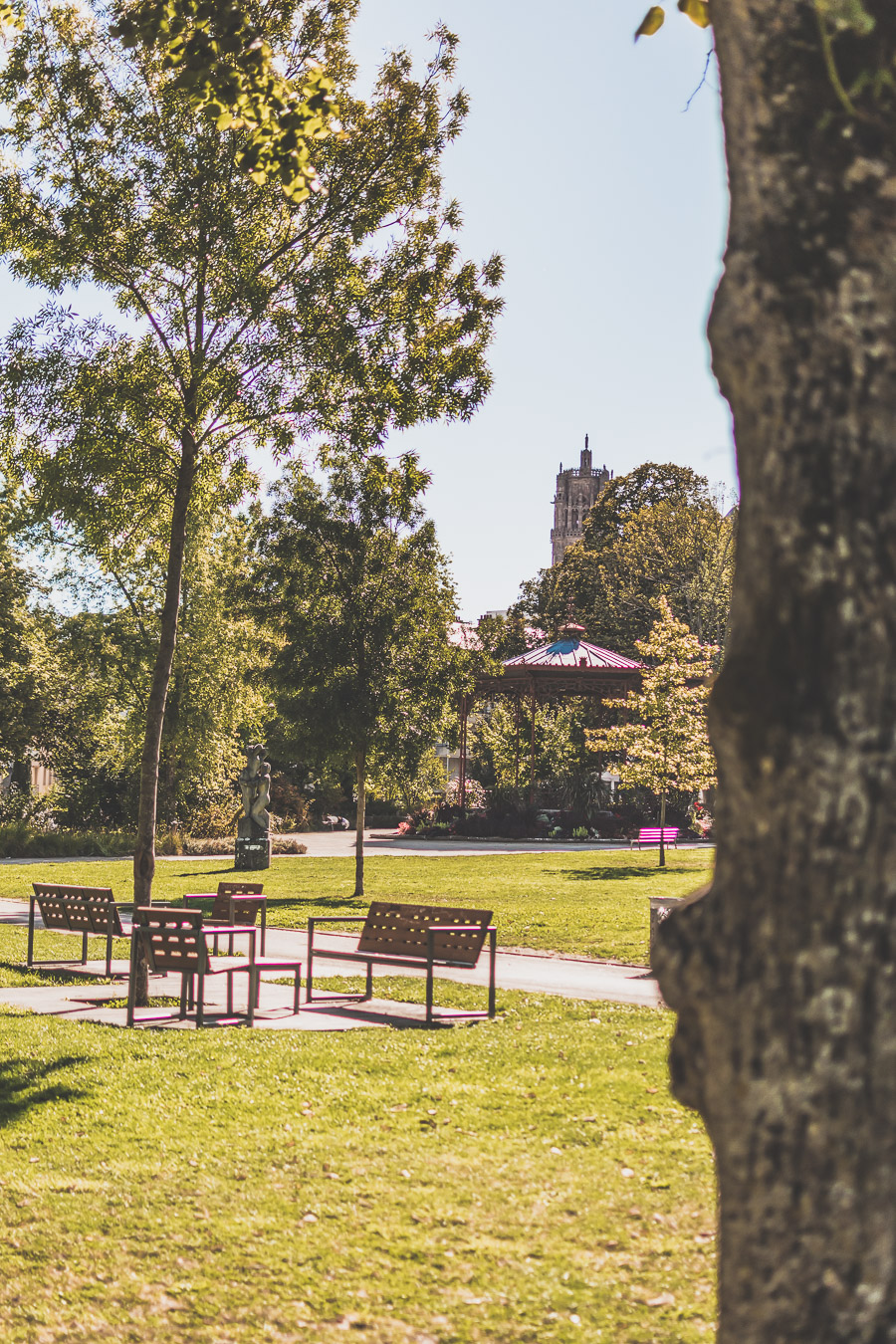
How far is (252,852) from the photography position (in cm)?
2738

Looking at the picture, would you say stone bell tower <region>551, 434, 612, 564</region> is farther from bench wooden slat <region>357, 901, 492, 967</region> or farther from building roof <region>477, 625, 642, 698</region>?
bench wooden slat <region>357, 901, 492, 967</region>

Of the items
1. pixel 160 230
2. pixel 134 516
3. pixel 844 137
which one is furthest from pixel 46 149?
pixel 844 137

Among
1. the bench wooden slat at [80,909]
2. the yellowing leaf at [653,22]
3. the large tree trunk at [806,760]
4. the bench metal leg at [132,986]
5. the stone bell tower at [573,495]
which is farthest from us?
the stone bell tower at [573,495]

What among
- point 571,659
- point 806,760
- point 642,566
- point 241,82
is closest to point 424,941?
point 241,82

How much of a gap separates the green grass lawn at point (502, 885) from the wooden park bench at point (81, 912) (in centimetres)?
464

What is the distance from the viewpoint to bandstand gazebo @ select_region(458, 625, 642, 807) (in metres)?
37.9

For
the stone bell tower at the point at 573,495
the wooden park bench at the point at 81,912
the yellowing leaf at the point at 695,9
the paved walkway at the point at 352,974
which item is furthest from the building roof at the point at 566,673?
the stone bell tower at the point at 573,495

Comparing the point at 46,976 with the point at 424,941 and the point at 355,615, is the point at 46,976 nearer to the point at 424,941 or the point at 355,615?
the point at 424,941

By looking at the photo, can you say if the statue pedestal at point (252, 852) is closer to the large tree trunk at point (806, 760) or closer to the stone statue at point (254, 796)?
the stone statue at point (254, 796)

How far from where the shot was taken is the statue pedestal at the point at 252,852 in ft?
89.5

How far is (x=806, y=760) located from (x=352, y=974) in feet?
35.1

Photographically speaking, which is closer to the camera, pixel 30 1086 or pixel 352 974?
pixel 30 1086

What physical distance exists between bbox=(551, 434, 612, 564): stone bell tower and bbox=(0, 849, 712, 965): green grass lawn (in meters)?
109

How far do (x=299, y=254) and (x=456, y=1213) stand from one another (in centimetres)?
830
